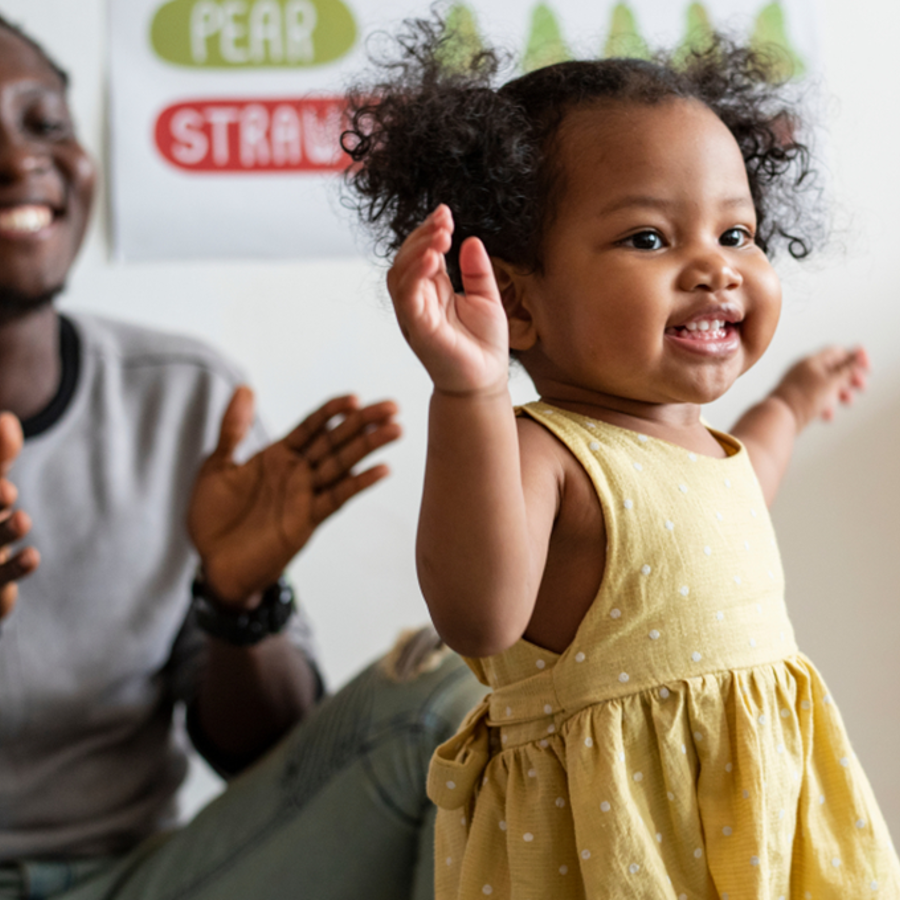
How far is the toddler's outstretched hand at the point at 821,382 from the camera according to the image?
74 cm

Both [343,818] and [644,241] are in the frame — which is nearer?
[644,241]

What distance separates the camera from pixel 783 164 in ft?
2.14

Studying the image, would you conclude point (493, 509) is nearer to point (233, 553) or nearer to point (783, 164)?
point (783, 164)

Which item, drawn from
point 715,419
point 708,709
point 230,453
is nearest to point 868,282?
point 715,419

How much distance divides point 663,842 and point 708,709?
Answer: 0.07 metres

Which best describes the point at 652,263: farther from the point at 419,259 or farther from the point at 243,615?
the point at 243,615

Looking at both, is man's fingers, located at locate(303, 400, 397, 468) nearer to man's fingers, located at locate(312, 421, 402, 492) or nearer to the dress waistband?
man's fingers, located at locate(312, 421, 402, 492)

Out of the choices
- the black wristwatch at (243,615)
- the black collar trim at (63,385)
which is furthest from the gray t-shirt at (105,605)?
the black wristwatch at (243,615)

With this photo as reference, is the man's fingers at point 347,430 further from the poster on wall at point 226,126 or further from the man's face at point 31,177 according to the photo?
the poster on wall at point 226,126

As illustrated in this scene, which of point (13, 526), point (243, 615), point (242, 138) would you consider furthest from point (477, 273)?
point (242, 138)

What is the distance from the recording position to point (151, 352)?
3.88 ft

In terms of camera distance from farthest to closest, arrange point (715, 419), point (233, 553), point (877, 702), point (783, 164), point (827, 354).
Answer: point (715, 419) → point (877, 702) → point (233, 553) → point (827, 354) → point (783, 164)

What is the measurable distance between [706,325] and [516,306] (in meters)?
0.10

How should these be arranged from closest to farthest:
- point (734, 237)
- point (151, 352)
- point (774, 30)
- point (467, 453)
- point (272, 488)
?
point (467, 453) < point (734, 237) < point (272, 488) < point (151, 352) < point (774, 30)
